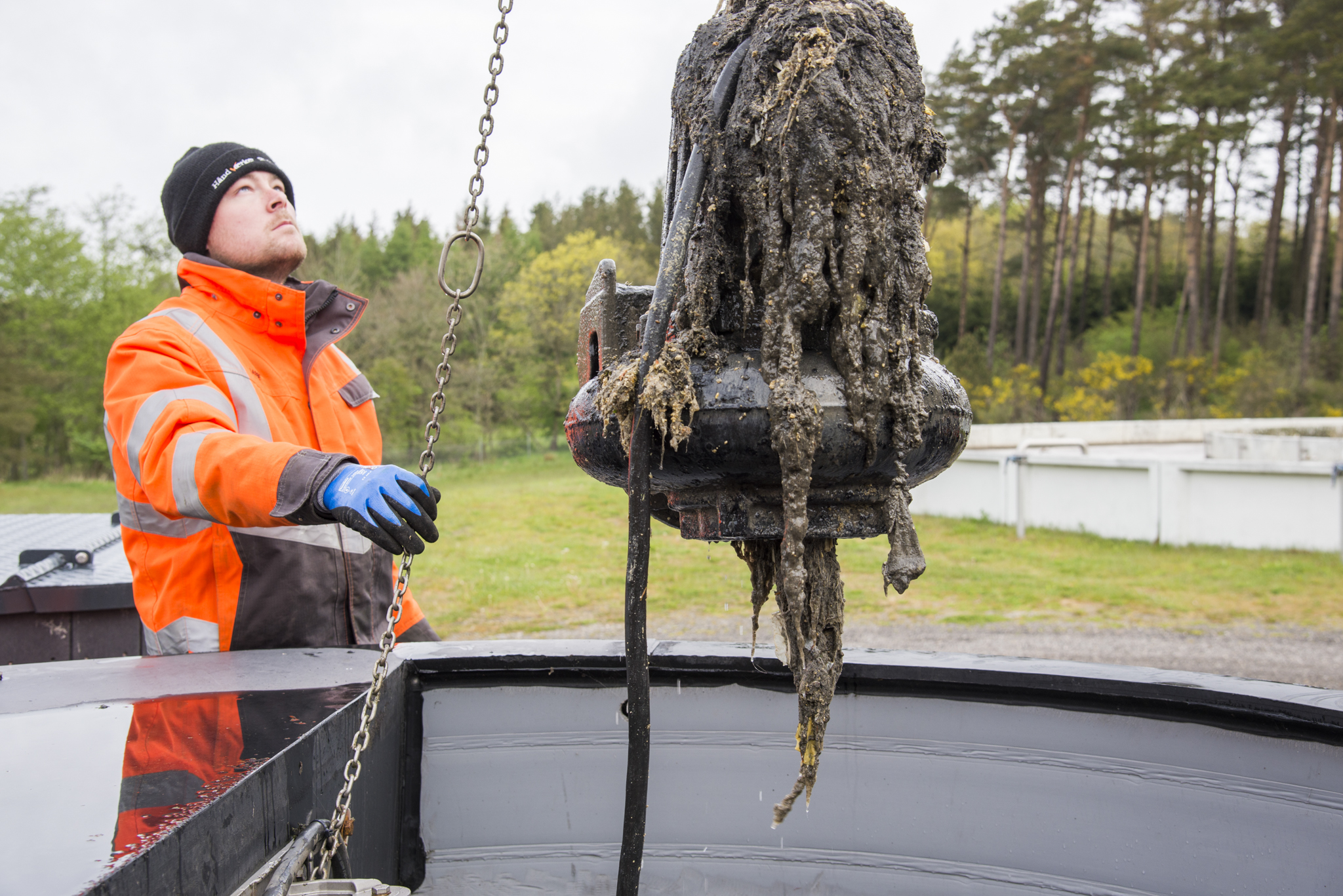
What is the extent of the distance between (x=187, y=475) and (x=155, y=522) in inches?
16.7

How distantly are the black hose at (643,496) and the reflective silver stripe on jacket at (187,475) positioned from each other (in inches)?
44.2

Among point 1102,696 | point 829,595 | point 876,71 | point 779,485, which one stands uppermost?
point 876,71

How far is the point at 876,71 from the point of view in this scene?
1.42 m

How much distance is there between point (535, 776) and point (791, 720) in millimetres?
696

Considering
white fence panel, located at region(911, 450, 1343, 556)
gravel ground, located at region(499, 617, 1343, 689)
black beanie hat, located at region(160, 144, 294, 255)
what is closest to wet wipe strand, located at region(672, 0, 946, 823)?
black beanie hat, located at region(160, 144, 294, 255)

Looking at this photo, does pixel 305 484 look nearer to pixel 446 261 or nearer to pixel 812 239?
pixel 446 261

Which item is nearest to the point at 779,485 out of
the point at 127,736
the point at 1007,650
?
the point at 127,736

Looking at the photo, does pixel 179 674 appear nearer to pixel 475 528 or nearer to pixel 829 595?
pixel 829 595

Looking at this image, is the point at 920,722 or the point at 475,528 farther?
the point at 475,528

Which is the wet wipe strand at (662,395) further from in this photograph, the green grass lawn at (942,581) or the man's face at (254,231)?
the green grass lawn at (942,581)

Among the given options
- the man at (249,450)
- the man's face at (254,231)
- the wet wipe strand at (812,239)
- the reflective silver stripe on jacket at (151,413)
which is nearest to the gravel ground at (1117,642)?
the man at (249,450)

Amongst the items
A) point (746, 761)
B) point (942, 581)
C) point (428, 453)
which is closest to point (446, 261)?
point (428, 453)

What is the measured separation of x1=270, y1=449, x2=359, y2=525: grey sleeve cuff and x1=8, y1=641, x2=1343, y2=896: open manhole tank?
0.38 m

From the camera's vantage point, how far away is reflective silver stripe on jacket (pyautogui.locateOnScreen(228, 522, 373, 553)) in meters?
2.31
